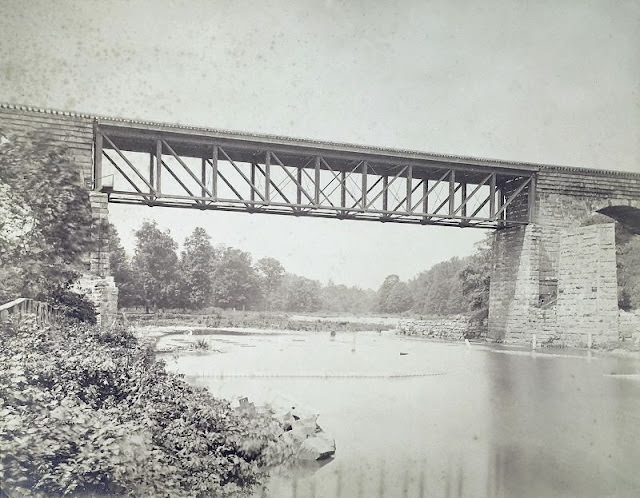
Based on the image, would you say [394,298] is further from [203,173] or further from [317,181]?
[203,173]

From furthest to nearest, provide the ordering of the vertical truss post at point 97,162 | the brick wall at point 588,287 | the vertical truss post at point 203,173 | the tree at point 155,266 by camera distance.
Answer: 1. the brick wall at point 588,287
2. the vertical truss post at point 203,173
3. the vertical truss post at point 97,162
4. the tree at point 155,266

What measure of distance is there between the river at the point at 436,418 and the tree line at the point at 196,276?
0.70m

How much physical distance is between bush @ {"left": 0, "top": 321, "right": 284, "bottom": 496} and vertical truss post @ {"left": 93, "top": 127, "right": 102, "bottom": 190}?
A: 383 cm

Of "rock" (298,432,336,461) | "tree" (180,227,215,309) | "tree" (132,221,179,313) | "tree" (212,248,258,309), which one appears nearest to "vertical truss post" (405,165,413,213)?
"tree" (212,248,258,309)

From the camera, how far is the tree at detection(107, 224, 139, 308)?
27.3ft

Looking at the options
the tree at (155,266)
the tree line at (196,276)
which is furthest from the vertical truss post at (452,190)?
the tree at (155,266)

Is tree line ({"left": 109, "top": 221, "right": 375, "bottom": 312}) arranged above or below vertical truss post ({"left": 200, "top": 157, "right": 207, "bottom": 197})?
below

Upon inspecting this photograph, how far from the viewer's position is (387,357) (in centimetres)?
1148

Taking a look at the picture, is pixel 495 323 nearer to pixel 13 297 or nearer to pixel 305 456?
pixel 305 456

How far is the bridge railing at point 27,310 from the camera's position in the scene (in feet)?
19.1

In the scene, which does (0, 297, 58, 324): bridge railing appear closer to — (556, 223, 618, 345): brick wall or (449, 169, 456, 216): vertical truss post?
(449, 169, 456, 216): vertical truss post

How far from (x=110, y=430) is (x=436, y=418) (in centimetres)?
446

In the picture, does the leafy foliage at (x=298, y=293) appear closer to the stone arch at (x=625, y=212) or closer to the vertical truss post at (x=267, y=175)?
the vertical truss post at (x=267, y=175)

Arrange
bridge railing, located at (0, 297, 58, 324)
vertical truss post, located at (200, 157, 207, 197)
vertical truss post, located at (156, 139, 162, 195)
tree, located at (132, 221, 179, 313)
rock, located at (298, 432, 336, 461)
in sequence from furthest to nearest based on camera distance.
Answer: vertical truss post, located at (200, 157, 207, 197) < vertical truss post, located at (156, 139, 162, 195) < tree, located at (132, 221, 179, 313) < rock, located at (298, 432, 336, 461) < bridge railing, located at (0, 297, 58, 324)
